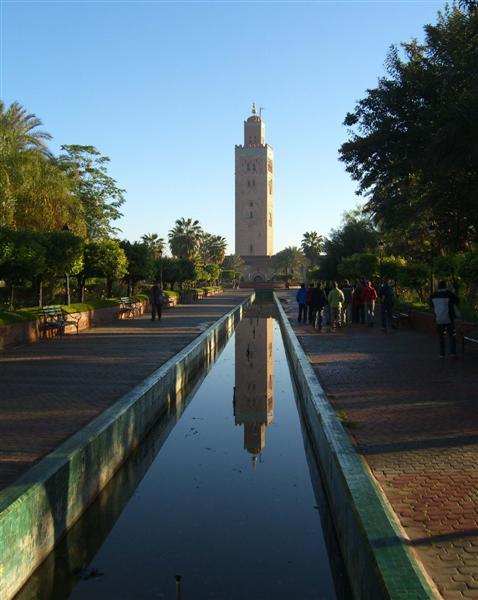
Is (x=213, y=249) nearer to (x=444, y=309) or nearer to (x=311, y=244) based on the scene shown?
(x=311, y=244)

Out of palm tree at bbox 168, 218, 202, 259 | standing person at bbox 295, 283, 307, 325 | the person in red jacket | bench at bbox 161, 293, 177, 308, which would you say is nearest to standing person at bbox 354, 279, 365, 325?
the person in red jacket

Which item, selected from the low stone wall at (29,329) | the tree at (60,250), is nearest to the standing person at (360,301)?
the low stone wall at (29,329)

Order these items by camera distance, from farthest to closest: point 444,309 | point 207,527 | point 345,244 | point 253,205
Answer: point 253,205 → point 345,244 → point 444,309 → point 207,527

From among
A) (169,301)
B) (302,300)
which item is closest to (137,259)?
(169,301)

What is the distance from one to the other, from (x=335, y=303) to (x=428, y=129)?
6.56 meters

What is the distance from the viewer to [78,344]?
15.9 metres

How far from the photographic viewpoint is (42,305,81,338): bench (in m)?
17.3

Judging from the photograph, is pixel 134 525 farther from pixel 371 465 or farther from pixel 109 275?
pixel 109 275

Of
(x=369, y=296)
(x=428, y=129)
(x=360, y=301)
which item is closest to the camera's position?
(x=428, y=129)

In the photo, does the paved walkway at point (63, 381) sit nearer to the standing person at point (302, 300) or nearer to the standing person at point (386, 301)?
the standing person at point (386, 301)

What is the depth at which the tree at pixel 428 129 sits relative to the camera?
13.7 m

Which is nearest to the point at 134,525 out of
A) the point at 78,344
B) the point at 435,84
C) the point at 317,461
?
the point at 317,461

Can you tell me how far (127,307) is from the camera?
2656cm

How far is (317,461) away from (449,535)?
11.8 ft
